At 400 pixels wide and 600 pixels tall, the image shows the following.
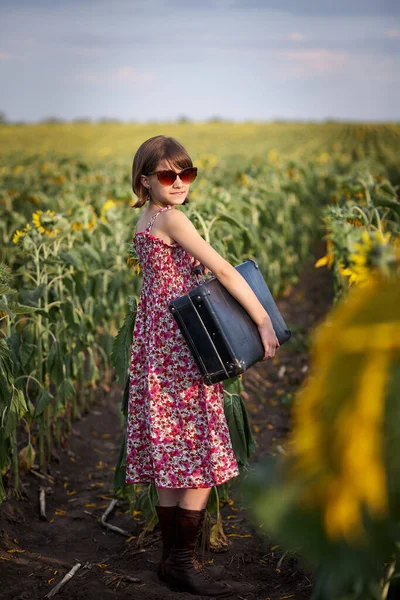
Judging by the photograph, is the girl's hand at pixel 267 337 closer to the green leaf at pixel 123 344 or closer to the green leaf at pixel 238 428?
the green leaf at pixel 238 428

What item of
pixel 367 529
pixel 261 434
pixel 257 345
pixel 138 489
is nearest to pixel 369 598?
pixel 367 529

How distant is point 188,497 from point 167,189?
1.05 m

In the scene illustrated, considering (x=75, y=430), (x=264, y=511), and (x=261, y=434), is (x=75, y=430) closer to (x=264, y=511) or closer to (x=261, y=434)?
(x=261, y=434)

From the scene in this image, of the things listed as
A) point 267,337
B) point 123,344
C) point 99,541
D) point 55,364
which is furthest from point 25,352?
point 267,337

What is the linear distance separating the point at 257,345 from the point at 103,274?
8.78 feet

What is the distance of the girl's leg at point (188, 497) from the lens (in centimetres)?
261

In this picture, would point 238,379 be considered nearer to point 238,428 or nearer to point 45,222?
point 238,428

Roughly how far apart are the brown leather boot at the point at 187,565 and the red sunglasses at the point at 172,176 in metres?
1.11

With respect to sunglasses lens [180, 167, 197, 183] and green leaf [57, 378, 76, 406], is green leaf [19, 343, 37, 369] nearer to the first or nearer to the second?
green leaf [57, 378, 76, 406]

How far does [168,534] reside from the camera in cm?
268

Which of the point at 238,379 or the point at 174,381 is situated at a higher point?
the point at 174,381

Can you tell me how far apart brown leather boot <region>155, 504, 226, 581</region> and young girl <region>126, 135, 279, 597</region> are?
46mm

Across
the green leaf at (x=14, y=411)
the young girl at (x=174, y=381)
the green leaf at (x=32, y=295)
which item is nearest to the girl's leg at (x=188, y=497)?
the young girl at (x=174, y=381)

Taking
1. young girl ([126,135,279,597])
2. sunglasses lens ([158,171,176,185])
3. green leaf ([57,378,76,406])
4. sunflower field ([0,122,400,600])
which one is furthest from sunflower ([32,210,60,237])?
sunglasses lens ([158,171,176,185])
